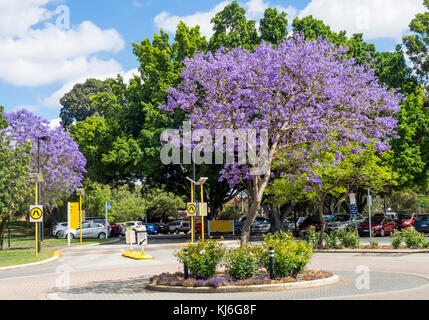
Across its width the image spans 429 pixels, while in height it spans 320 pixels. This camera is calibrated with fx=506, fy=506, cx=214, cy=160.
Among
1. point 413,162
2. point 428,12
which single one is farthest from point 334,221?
point 428,12

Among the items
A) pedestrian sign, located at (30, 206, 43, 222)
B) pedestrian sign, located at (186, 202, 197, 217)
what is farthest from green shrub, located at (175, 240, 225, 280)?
pedestrian sign, located at (30, 206, 43, 222)

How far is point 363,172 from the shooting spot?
25.8 m

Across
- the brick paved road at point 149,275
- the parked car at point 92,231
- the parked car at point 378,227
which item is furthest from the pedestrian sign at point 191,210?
the parked car at point 92,231

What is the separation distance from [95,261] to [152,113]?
51.5ft

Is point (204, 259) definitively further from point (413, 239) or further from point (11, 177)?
point (11, 177)

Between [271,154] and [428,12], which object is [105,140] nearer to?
[428,12]

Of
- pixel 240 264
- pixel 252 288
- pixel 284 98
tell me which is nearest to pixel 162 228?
pixel 284 98

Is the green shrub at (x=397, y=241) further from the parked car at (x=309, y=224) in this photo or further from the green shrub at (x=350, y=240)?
the parked car at (x=309, y=224)

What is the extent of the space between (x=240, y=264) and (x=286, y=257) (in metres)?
1.21

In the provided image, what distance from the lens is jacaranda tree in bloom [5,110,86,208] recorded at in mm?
36156

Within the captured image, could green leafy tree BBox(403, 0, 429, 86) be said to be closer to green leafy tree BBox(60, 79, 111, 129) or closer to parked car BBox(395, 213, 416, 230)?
parked car BBox(395, 213, 416, 230)

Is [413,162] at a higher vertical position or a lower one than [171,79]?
lower

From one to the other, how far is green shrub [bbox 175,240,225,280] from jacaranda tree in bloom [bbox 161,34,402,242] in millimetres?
1351
